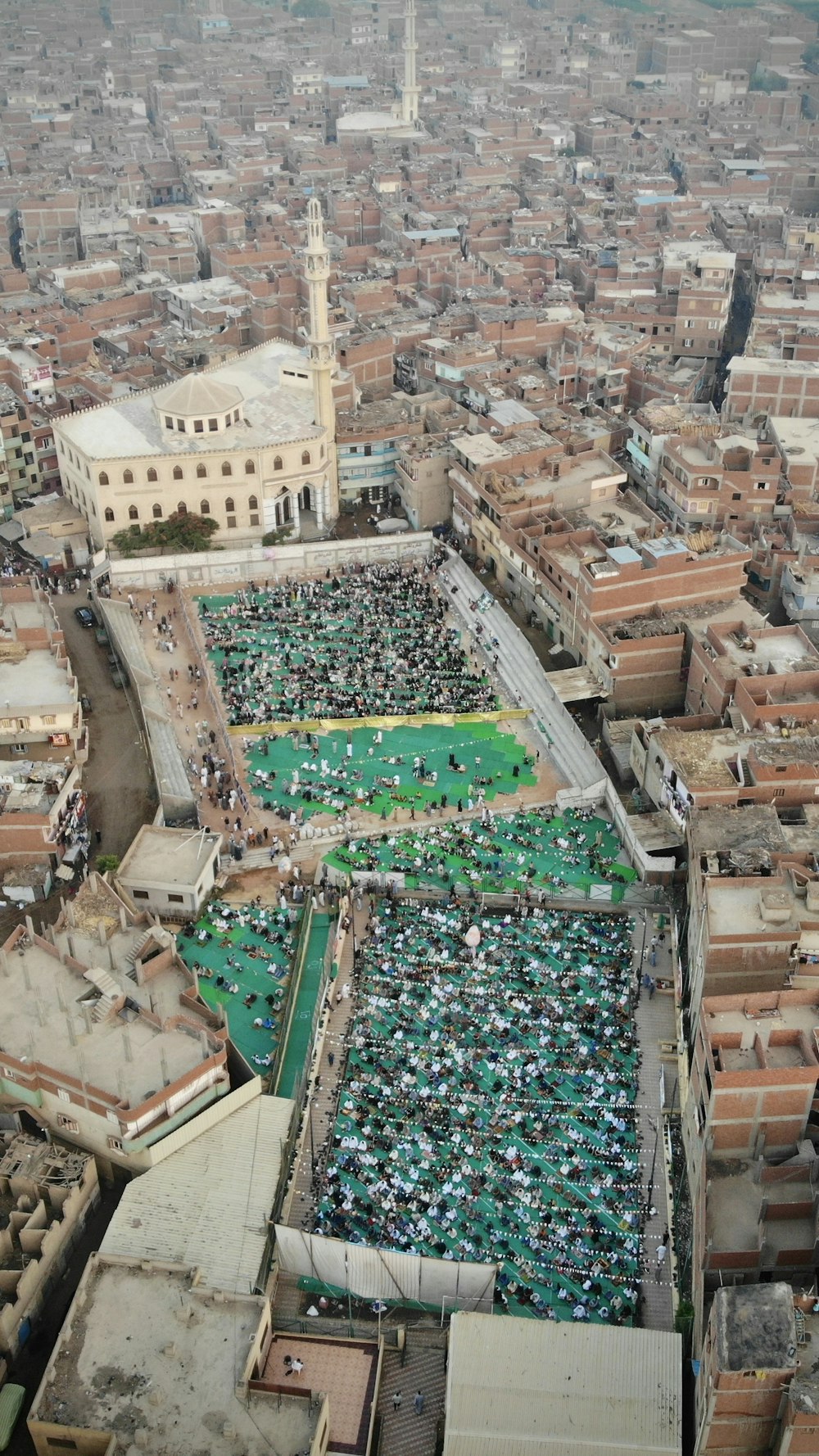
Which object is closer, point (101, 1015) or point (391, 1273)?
point (391, 1273)

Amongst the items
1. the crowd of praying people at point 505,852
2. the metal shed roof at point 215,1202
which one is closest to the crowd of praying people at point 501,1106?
the metal shed roof at point 215,1202

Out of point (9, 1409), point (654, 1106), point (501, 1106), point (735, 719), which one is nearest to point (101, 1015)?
point (9, 1409)

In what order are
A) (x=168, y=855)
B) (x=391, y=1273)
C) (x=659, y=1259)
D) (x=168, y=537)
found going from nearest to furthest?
(x=391, y=1273), (x=659, y=1259), (x=168, y=855), (x=168, y=537)

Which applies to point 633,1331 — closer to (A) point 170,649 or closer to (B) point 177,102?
(A) point 170,649

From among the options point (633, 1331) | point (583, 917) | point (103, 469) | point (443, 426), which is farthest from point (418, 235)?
point (633, 1331)

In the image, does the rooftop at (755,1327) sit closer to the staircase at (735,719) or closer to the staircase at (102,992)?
the staircase at (102,992)

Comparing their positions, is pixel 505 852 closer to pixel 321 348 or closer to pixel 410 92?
pixel 321 348
